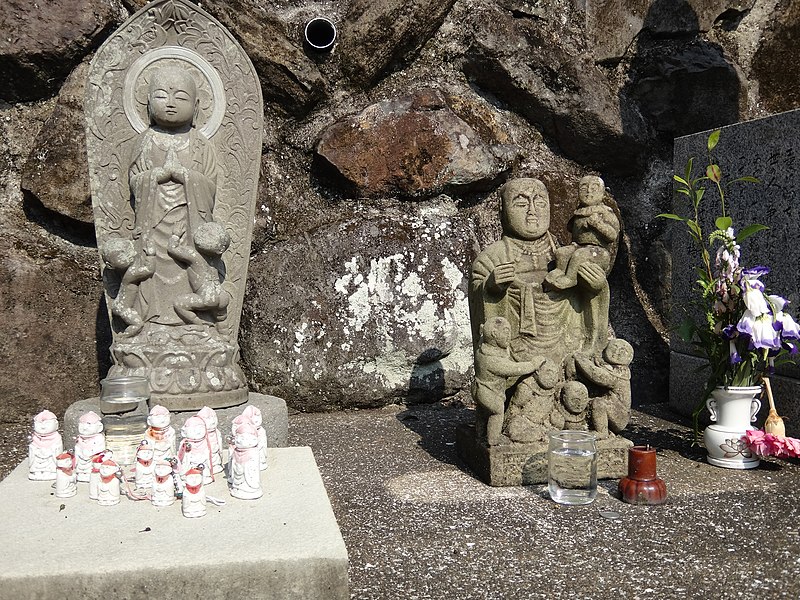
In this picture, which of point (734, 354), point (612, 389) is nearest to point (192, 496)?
point (612, 389)

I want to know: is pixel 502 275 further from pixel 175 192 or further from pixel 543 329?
pixel 175 192

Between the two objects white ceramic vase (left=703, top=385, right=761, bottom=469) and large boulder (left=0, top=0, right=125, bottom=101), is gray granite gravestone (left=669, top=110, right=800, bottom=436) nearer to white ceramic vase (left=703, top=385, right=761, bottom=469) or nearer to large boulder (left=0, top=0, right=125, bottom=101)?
white ceramic vase (left=703, top=385, right=761, bottom=469)

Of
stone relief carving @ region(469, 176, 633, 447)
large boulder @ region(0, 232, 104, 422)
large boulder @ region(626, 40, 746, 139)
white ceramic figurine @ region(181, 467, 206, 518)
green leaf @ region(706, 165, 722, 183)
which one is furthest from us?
large boulder @ region(626, 40, 746, 139)

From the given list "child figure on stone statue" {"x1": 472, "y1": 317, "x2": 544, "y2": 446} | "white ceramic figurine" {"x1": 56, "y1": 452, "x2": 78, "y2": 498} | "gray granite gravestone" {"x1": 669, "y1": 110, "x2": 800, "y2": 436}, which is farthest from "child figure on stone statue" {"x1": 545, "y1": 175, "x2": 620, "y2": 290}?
"white ceramic figurine" {"x1": 56, "y1": 452, "x2": 78, "y2": 498}

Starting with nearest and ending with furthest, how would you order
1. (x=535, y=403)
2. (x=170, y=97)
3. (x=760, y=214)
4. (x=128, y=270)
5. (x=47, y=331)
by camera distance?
(x=535, y=403) → (x=128, y=270) → (x=170, y=97) → (x=760, y=214) → (x=47, y=331)

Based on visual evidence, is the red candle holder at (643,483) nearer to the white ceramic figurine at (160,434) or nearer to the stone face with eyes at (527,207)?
the stone face with eyes at (527,207)

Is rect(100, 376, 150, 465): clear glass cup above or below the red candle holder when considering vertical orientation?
above

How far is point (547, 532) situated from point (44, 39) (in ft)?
14.2

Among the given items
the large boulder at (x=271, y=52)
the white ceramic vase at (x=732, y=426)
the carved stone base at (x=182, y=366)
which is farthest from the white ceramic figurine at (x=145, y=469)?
the large boulder at (x=271, y=52)

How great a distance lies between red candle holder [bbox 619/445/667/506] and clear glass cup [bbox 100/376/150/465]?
6.24ft

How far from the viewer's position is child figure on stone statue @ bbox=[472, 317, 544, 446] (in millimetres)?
3482

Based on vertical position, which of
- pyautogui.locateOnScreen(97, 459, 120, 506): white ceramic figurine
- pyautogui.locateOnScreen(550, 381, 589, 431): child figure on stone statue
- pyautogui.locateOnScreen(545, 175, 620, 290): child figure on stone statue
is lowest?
pyautogui.locateOnScreen(550, 381, 589, 431): child figure on stone statue

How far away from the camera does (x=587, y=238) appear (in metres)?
3.78

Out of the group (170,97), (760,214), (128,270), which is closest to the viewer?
(128,270)
